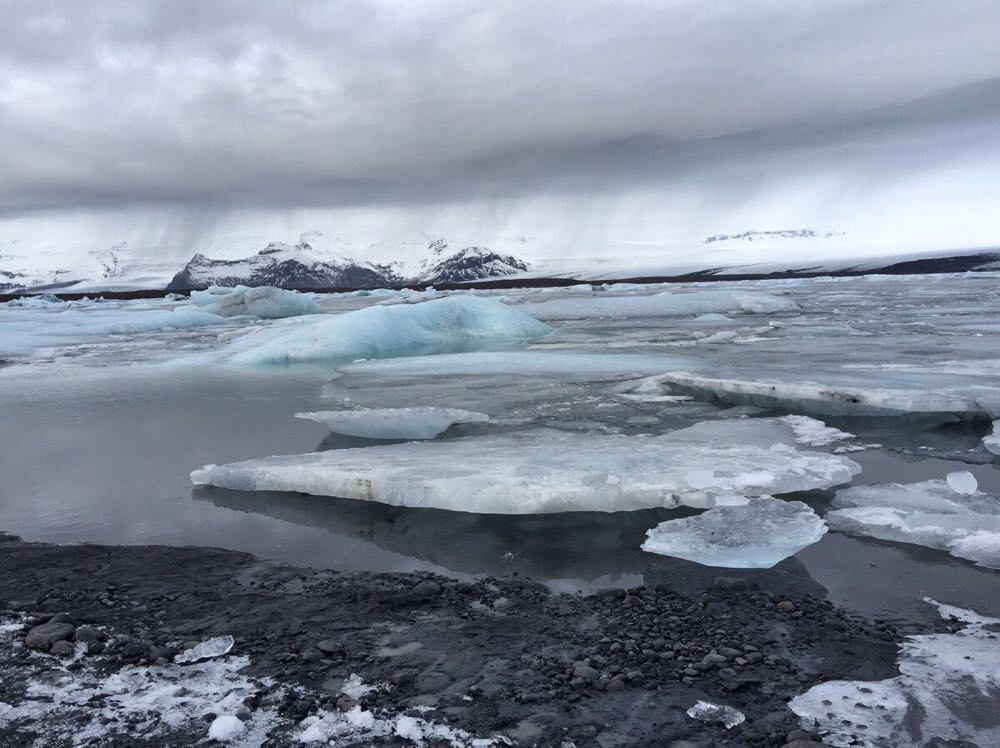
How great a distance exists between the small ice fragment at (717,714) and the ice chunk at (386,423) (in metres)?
3.88

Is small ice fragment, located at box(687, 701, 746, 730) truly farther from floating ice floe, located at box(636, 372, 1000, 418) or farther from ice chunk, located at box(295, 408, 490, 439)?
floating ice floe, located at box(636, 372, 1000, 418)

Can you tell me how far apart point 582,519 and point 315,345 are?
889 centimetres

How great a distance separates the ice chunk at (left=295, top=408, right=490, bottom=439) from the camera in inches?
229

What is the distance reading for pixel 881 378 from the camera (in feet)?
22.9

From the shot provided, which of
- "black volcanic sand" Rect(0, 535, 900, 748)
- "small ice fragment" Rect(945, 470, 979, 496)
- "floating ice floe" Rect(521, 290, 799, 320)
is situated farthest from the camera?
"floating ice floe" Rect(521, 290, 799, 320)

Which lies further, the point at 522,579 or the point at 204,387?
the point at 204,387

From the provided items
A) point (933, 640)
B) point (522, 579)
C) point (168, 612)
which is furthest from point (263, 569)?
point (933, 640)

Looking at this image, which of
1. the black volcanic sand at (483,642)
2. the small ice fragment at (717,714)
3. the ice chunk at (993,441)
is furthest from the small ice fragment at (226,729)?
the ice chunk at (993,441)

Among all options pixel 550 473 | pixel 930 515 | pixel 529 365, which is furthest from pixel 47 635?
pixel 529 365

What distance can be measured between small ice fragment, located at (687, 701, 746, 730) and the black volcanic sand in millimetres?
28

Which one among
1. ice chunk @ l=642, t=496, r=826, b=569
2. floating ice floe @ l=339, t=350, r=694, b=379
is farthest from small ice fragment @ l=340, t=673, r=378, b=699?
floating ice floe @ l=339, t=350, r=694, b=379

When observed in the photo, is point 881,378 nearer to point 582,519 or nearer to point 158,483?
point 582,519

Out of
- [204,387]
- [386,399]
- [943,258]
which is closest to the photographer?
[386,399]

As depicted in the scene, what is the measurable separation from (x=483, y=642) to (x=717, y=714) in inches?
33.1
